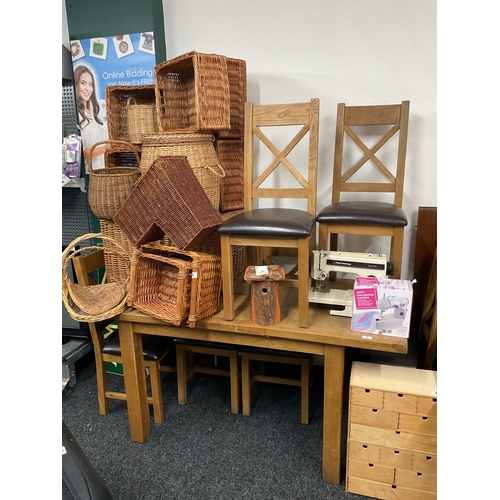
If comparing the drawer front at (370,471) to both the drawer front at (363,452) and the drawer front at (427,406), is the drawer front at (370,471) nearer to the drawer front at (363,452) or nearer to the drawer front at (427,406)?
the drawer front at (363,452)

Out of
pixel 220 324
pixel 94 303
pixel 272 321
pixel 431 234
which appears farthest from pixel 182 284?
pixel 431 234

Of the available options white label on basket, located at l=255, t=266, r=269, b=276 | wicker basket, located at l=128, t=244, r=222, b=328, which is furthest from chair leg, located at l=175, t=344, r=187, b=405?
white label on basket, located at l=255, t=266, r=269, b=276

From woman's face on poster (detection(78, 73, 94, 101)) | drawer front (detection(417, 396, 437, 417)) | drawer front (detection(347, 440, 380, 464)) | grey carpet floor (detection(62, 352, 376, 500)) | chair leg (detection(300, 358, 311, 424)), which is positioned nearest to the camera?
drawer front (detection(417, 396, 437, 417))

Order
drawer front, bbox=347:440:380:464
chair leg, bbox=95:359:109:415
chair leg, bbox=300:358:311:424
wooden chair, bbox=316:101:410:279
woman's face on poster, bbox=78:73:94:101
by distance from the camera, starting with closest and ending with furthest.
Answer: drawer front, bbox=347:440:380:464 → wooden chair, bbox=316:101:410:279 → chair leg, bbox=300:358:311:424 → chair leg, bbox=95:359:109:415 → woman's face on poster, bbox=78:73:94:101

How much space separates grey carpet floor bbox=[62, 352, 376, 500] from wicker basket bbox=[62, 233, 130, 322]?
740 mm

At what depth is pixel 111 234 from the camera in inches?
99.7

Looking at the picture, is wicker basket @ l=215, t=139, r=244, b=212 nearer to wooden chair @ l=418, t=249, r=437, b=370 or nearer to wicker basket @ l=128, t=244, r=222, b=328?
wicker basket @ l=128, t=244, r=222, b=328

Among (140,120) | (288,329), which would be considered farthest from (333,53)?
(288,329)

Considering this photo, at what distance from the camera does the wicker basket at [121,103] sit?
2566mm

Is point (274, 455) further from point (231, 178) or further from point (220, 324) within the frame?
point (231, 178)

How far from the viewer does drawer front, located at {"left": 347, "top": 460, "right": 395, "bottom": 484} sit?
6.01 ft

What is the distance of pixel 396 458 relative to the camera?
180cm

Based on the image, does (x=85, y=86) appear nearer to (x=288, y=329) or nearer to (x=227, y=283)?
(x=227, y=283)

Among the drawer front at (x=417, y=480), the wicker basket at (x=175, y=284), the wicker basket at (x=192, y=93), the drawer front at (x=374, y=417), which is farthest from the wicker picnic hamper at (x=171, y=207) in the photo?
the drawer front at (x=417, y=480)
